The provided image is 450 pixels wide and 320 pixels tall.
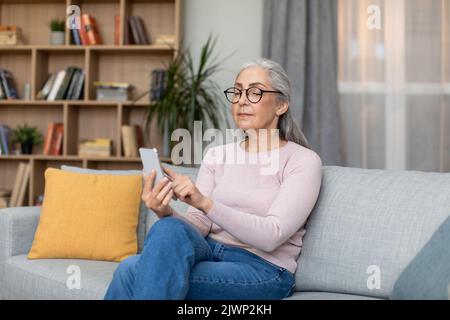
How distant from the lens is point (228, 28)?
418 centimetres

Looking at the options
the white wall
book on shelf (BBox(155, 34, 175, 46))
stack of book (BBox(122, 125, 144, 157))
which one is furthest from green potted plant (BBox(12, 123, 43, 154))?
the white wall

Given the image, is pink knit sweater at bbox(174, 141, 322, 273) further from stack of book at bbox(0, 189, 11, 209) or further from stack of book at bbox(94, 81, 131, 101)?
stack of book at bbox(0, 189, 11, 209)

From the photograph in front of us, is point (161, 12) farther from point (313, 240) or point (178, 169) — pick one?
point (313, 240)

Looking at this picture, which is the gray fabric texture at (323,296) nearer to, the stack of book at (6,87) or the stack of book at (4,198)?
the stack of book at (4,198)

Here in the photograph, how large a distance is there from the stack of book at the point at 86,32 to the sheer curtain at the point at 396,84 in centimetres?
167

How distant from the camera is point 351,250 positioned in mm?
1869

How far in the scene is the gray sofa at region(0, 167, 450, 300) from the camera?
1794 mm

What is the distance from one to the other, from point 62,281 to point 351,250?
3.19 feet

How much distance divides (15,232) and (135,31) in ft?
6.85

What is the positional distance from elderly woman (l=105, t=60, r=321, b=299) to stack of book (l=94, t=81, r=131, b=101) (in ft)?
6.98

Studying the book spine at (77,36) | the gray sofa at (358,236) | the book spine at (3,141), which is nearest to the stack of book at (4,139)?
Answer: the book spine at (3,141)

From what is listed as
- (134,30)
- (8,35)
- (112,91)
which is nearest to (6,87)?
(8,35)

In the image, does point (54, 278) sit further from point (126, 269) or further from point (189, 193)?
point (189, 193)
